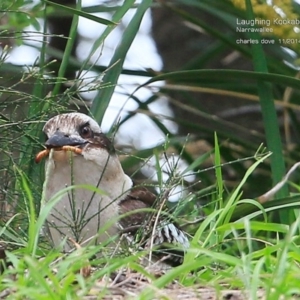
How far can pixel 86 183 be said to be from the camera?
11.8ft

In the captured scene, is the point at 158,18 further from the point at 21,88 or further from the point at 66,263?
the point at 66,263

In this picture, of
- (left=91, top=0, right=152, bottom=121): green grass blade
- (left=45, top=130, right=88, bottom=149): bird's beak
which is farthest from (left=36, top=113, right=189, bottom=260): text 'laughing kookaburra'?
(left=91, top=0, right=152, bottom=121): green grass blade

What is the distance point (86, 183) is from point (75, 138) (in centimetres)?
20

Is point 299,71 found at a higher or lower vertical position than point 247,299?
higher

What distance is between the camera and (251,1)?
178 inches

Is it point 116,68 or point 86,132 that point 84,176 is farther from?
point 116,68

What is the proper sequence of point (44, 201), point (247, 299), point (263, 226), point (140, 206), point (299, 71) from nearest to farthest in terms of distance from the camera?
point (247, 299), point (263, 226), point (44, 201), point (140, 206), point (299, 71)

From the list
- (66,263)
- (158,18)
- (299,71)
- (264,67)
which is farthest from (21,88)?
(66,263)

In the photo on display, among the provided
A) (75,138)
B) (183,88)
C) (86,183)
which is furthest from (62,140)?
(183,88)

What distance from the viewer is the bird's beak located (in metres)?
3.49

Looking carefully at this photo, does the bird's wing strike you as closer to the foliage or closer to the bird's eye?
the foliage

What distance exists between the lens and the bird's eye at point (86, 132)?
369 cm

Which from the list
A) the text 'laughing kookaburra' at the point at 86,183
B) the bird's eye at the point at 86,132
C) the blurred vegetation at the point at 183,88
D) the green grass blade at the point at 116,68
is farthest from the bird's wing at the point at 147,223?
the green grass blade at the point at 116,68

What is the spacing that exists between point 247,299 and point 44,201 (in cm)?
119
